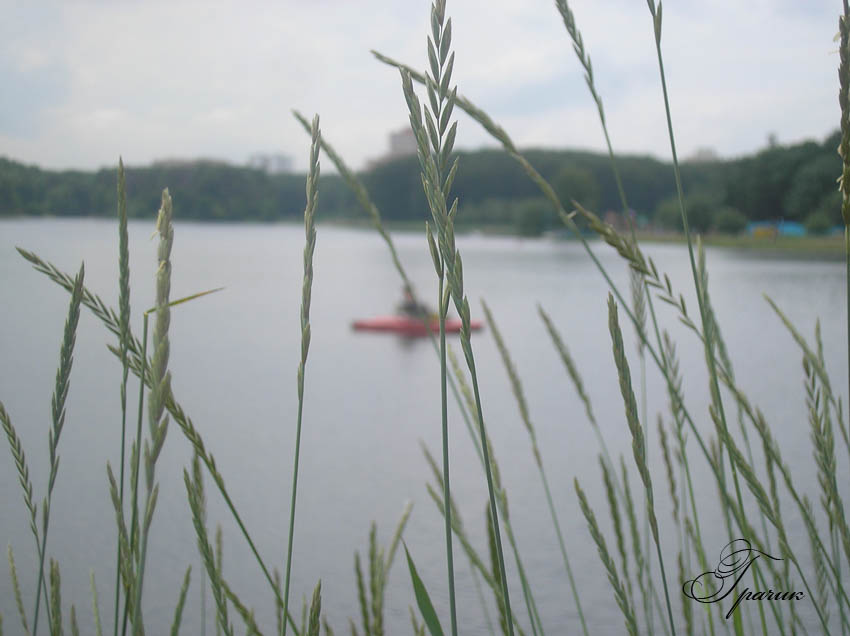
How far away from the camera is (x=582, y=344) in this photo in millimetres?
13000

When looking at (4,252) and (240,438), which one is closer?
(240,438)

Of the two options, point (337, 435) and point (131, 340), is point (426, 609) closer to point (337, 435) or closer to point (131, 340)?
point (131, 340)

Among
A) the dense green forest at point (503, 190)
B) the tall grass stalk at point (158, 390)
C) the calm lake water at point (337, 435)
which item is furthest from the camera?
the calm lake water at point (337, 435)

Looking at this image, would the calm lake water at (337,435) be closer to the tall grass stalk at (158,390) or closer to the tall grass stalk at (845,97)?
the tall grass stalk at (158,390)

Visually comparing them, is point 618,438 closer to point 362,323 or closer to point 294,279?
point 362,323

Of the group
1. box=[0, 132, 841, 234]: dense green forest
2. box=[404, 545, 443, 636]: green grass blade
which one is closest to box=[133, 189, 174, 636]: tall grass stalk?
box=[404, 545, 443, 636]: green grass blade

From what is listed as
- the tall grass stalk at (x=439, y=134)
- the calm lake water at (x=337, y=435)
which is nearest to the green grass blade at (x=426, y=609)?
the tall grass stalk at (x=439, y=134)

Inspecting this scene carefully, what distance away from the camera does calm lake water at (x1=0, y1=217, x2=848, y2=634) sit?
13.6ft

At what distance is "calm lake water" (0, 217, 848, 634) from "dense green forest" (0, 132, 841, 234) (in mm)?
416

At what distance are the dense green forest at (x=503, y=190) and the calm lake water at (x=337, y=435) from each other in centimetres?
42

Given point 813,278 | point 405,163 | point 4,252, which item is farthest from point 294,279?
point 813,278

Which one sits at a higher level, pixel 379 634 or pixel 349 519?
pixel 379 634

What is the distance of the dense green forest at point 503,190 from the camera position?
2914 mm

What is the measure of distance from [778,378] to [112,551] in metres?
8.44
